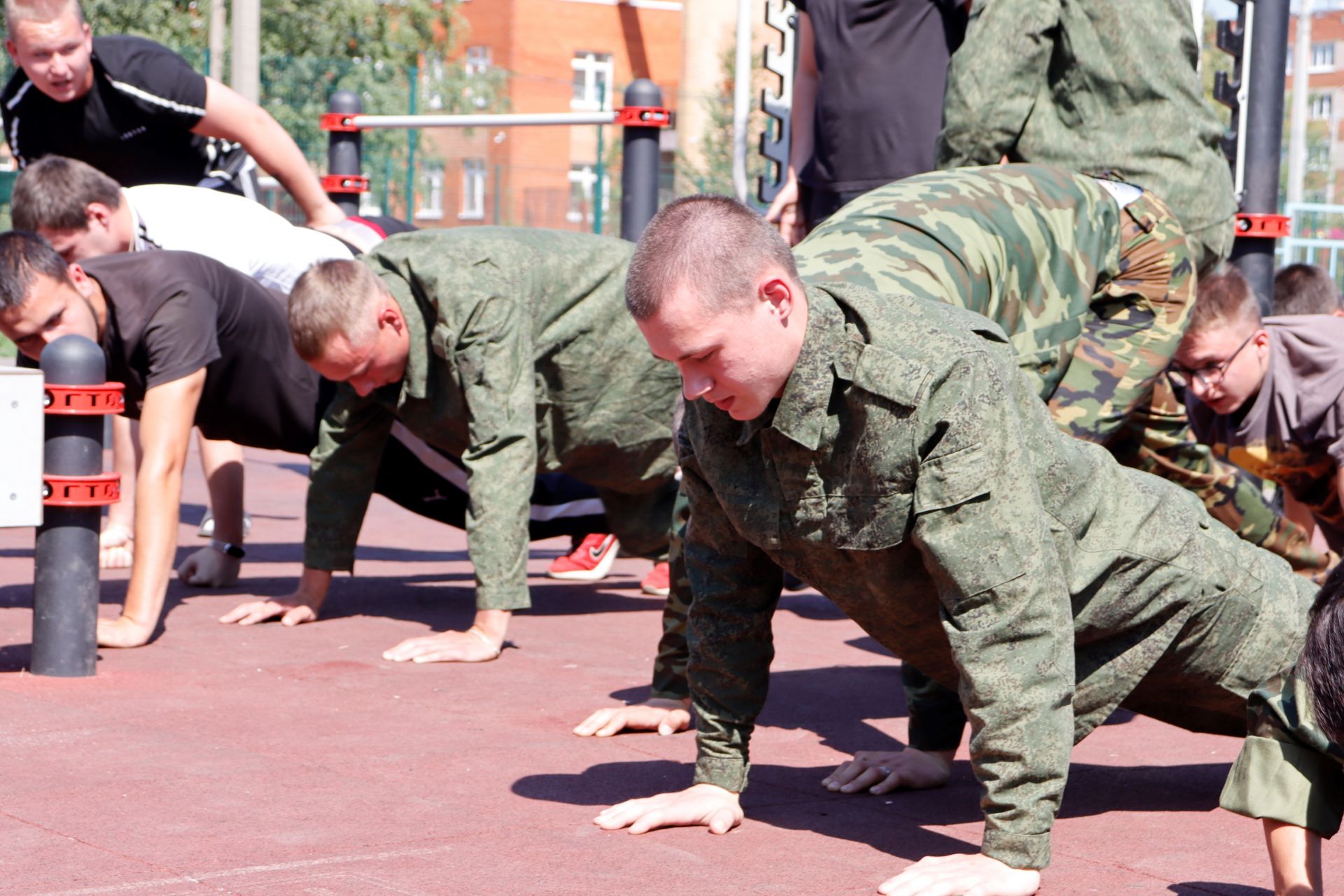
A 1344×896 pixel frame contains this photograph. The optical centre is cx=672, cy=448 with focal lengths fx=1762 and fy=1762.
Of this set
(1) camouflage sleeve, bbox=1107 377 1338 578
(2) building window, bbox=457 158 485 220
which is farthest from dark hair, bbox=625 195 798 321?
(2) building window, bbox=457 158 485 220

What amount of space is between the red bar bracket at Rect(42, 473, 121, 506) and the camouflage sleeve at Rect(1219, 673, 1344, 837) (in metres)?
2.73

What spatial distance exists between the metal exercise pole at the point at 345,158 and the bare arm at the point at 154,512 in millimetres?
4814

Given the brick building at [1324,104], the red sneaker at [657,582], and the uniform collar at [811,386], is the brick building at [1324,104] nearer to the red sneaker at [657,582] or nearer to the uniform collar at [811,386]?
the red sneaker at [657,582]

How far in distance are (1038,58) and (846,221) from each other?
3.34 feet

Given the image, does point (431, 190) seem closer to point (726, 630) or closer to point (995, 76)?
point (995, 76)

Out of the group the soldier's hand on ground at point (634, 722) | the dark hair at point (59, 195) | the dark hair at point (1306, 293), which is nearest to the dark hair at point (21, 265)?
the dark hair at point (59, 195)

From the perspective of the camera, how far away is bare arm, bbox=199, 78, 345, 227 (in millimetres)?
6035

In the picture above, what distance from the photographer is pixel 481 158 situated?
83.1 ft

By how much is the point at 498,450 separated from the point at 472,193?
759 inches

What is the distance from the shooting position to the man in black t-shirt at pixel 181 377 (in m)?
4.53

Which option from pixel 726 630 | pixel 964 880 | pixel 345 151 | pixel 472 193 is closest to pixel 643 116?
pixel 345 151

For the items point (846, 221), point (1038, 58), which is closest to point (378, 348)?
point (846, 221)

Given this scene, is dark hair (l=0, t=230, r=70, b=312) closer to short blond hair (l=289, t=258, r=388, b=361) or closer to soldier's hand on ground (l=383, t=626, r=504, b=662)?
short blond hair (l=289, t=258, r=388, b=361)

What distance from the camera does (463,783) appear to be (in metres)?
3.32
